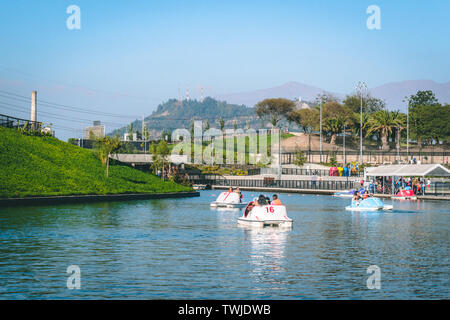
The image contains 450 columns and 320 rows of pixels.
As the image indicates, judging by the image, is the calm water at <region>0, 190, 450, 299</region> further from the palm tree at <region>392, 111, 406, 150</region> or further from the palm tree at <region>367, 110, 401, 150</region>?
the palm tree at <region>392, 111, 406, 150</region>

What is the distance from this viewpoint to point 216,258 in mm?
23906

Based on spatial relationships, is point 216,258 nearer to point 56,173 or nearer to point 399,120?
point 56,173

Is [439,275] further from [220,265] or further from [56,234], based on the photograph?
[56,234]

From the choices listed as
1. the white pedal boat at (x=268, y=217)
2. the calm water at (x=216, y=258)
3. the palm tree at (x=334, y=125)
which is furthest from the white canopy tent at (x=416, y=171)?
the palm tree at (x=334, y=125)

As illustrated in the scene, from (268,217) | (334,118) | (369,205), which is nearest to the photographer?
(268,217)

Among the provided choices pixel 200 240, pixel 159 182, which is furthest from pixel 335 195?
pixel 200 240

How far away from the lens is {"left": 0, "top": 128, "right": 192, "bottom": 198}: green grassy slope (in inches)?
2237

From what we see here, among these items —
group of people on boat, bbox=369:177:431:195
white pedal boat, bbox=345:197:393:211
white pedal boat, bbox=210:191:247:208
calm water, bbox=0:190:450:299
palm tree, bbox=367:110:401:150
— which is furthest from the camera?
palm tree, bbox=367:110:401:150

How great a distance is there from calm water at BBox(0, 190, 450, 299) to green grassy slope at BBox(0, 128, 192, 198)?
15447mm

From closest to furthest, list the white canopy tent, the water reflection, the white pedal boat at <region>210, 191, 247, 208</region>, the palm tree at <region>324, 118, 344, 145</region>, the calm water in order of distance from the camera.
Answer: the calm water → the water reflection → the white pedal boat at <region>210, 191, 247, 208</region> → the white canopy tent → the palm tree at <region>324, 118, 344, 145</region>

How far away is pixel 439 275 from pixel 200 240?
12975 mm

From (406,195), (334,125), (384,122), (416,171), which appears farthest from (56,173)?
(334,125)

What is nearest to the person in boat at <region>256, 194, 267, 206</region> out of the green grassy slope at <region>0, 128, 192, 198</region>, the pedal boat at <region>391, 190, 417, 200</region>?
the green grassy slope at <region>0, 128, 192, 198</region>

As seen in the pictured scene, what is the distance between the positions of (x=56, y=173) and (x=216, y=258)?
43626 mm
